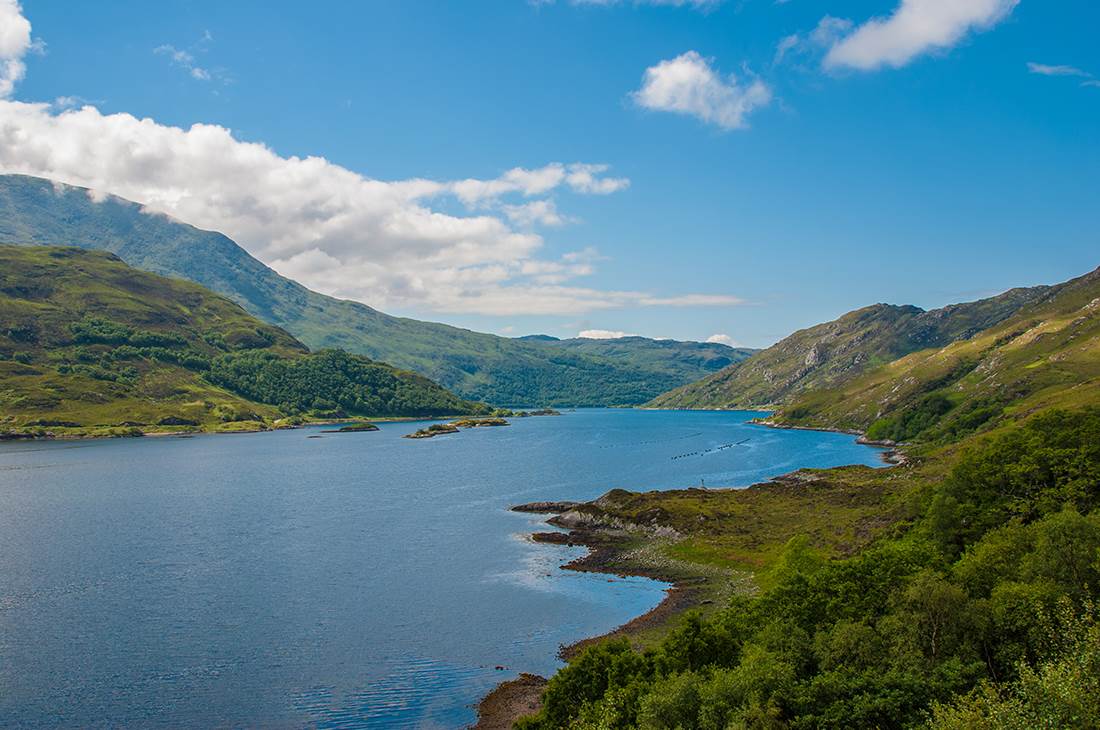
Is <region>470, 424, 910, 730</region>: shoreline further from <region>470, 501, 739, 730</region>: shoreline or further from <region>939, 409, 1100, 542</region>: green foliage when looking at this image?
<region>939, 409, 1100, 542</region>: green foliage

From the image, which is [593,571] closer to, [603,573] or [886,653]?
[603,573]

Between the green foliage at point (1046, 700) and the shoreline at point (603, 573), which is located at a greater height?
the green foliage at point (1046, 700)

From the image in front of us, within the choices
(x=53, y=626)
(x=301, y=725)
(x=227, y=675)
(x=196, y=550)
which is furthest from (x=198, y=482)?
(x=301, y=725)

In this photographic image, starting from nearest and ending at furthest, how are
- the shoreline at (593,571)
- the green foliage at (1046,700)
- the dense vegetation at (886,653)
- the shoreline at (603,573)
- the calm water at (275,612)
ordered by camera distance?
the green foliage at (1046,700)
the dense vegetation at (886,653)
the shoreline at (593,571)
the shoreline at (603,573)
the calm water at (275,612)

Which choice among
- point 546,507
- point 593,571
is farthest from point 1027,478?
point 546,507

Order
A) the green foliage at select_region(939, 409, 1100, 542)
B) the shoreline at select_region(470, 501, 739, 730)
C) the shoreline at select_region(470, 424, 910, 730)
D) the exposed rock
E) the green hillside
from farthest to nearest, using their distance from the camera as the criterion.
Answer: the exposed rock, the green foliage at select_region(939, 409, 1100, 542), the shoreline at select_region(470, 501, 739, 730), the shoreline at select_region(470, 424, 910, 730), the green hillside

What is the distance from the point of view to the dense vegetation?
39.7 metres

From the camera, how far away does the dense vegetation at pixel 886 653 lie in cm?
3969

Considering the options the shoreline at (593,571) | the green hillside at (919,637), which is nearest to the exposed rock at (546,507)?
the shoreline at (593,571)

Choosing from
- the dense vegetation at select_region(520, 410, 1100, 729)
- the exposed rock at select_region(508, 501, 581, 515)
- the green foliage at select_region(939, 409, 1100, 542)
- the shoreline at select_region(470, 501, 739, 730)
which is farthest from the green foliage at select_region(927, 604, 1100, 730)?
the exposed rock at select_region(508, 501, 581, 515)

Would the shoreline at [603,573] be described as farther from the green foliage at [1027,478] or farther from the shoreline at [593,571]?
the green foliage at [1027,478]

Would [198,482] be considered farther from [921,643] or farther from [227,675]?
[921,643]

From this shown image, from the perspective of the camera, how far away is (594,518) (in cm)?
14150

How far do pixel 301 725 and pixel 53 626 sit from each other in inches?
1722
